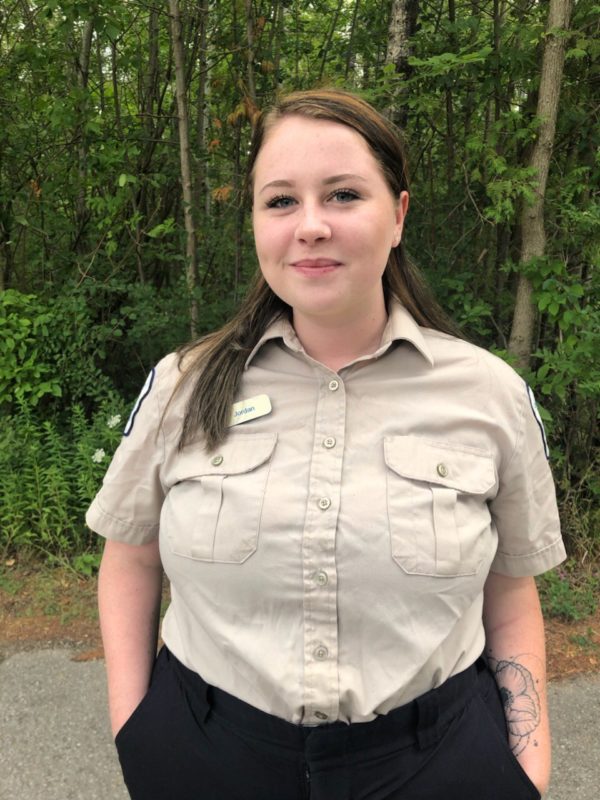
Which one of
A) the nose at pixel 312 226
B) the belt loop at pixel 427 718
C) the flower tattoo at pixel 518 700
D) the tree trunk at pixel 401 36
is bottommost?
the flower tattoo at pixel 518 700

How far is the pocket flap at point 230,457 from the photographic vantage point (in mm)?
1389

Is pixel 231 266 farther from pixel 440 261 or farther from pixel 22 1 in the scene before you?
pixel 22 1

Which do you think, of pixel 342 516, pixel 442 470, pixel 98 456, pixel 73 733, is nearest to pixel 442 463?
pixel 442 470

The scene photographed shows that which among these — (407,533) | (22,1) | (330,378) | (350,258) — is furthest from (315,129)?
(22,1)

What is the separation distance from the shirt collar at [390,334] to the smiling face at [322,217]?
0.39 feet

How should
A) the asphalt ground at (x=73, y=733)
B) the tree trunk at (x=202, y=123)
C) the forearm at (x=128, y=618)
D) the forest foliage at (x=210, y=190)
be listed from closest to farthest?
the forearm at (x=128, y=618), the asphalt ground at (x=73, y=733), the forest foliage at (x=210, y=190), the tree trunk at (x=202, y=123)

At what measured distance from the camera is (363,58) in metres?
4.81

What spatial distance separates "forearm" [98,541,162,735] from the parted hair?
363mm

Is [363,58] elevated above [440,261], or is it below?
above

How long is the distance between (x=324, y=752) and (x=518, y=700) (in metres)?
0.51

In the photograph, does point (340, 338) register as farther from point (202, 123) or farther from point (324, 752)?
point (202, 123)

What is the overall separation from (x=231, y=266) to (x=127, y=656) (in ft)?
11.9

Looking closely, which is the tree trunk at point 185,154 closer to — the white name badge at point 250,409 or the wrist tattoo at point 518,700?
the white name badge at point 250,409

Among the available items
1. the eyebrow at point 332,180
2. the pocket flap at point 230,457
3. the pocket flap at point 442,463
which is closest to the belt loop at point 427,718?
the pocket flap at point 442,463
